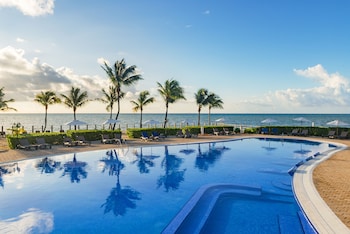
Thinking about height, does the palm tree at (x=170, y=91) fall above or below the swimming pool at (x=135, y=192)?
above

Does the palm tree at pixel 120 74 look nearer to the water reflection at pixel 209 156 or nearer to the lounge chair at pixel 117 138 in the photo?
the lounge chair at pixel 117 138

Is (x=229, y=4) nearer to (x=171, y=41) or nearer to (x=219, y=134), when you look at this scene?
(x=171, y=41)

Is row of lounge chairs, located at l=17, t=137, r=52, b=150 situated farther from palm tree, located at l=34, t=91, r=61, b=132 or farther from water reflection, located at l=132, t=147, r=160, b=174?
palm tree, located at l=34, t=91, r=61, b=132

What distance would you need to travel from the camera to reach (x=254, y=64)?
33250mm

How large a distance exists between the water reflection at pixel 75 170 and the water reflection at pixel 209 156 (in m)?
6.85

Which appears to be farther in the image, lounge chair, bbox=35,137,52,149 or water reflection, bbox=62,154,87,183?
lounge chair, bbox=35,137,52,149

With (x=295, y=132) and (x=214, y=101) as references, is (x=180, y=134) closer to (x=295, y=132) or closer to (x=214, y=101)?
(x=214, y=101)

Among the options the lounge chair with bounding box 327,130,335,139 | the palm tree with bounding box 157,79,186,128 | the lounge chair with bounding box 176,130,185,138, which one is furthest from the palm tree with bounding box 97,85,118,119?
the lounge chair with bounding box 327,130,335,139

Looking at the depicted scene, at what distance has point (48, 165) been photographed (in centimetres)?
1492

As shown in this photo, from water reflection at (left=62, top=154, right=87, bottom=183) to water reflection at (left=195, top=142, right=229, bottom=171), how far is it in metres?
6.85

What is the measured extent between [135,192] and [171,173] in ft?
11.5

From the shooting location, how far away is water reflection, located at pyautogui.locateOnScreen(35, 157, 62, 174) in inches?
550

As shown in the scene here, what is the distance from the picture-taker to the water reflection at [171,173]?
38.1ft

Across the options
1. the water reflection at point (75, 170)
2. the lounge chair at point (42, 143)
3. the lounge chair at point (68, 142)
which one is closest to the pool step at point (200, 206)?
the water reflection at point (75, 170)
